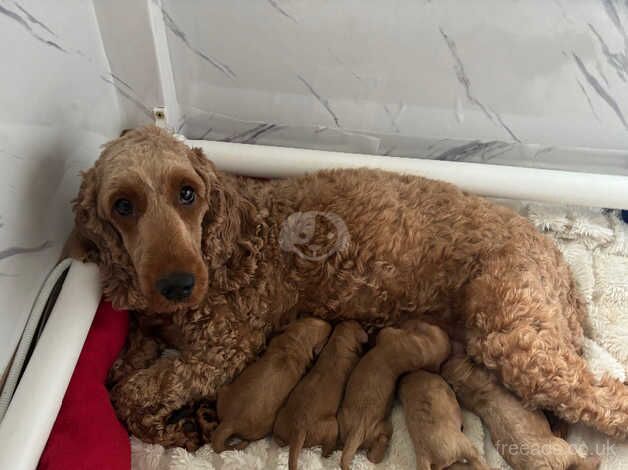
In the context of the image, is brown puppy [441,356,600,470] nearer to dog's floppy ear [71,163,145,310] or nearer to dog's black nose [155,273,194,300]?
dog's black nose [155,273,194,300]

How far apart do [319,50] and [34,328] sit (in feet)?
4.87

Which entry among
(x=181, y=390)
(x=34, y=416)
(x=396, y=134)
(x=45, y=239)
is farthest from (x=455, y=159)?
(x=34, y=416)

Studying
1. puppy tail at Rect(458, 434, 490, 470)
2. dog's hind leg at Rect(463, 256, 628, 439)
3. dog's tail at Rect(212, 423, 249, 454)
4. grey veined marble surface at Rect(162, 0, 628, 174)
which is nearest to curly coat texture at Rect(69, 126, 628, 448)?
dog's hind leg at Rect(463, 256, 628, 439)

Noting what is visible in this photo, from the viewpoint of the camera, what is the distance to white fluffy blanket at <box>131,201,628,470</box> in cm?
193

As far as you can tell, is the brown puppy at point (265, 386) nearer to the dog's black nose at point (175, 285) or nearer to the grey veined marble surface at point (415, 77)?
the dog's black nose at point (175, 285)

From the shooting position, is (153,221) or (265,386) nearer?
(153,221)

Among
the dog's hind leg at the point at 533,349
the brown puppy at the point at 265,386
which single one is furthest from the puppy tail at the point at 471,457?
the brown puppy at the point at 265,386

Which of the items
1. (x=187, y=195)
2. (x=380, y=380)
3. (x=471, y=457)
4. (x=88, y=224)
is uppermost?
(x=187, y=195)

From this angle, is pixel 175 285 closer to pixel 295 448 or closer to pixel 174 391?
pixel 174 391

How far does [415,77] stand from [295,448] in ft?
4.98

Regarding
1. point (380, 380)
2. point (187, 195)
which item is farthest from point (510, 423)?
point (187, 195)

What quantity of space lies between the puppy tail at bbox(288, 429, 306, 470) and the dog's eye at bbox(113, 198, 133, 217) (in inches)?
34.0

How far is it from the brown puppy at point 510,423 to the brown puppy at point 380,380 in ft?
0.34

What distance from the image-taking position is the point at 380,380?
2008mm
